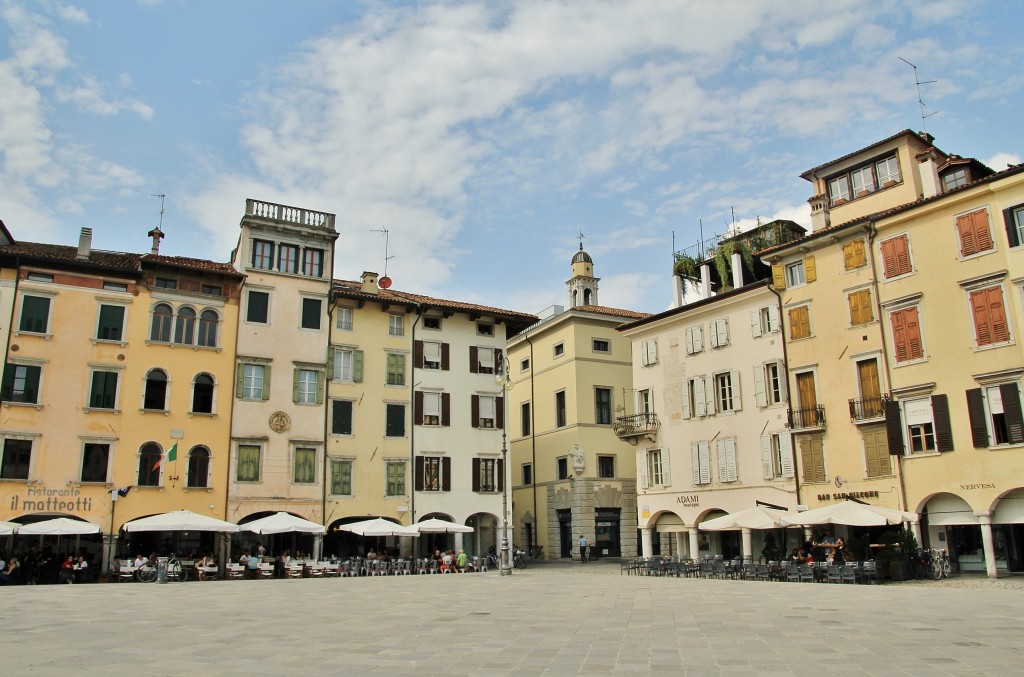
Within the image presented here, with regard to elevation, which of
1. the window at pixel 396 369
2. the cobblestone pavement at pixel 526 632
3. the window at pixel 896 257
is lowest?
the cobblestone pavement at pixel 526 632

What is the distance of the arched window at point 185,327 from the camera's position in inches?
1491

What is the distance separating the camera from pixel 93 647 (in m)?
13.2

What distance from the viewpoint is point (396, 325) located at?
4356 cm

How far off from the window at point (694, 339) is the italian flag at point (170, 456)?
83.0 ft

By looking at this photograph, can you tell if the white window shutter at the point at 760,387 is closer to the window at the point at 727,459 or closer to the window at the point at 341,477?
the window at the point at 727,459

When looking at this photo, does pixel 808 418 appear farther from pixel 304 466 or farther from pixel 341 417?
pixel 304 466

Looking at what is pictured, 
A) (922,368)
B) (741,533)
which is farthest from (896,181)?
(741,533)

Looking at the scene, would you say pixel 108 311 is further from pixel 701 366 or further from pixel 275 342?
pixel 701 366

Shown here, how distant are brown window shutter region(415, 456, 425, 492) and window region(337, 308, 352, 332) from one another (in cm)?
777

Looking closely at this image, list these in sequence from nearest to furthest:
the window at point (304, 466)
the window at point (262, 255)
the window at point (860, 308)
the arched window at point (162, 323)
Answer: the window at point (860, 308) < the arched window at point (162, 323) < the window at point (304, 466) < the window at point (262, 255)

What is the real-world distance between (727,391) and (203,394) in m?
25.3

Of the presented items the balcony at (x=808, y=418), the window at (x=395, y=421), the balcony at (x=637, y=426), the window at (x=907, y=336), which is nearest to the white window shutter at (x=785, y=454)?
the balcony at (x=808, y=418)

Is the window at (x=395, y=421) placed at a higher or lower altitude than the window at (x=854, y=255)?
lower

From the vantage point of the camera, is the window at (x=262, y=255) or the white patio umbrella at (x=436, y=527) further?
the window at (x=262, y=255)
